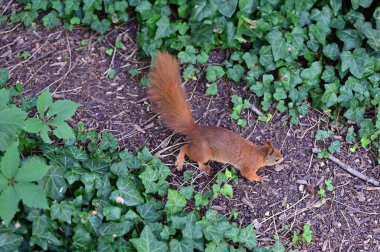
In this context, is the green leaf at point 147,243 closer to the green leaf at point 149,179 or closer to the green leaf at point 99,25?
the green leaf at point 149,179

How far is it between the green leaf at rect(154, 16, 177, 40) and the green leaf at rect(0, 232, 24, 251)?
6.11ft

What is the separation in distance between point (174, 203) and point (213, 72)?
119cm

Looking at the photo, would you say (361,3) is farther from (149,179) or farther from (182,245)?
(182,245)

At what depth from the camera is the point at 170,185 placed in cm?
337

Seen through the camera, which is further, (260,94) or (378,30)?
(260,94)

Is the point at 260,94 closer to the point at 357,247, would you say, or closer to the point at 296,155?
the point at 296,155

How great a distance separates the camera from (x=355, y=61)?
3.61m

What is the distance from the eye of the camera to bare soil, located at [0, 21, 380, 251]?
333cm

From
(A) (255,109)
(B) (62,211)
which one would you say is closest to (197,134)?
(A) (255,109)

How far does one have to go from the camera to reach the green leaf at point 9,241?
2.50 metres

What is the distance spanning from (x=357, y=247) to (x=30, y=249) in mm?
2003

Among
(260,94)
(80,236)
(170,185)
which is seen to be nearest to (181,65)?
(260,94)

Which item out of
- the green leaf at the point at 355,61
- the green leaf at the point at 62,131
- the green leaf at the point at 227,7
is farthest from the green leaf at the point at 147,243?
the green leaf at the point at 355,61

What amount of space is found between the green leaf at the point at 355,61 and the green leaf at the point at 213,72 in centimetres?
87
